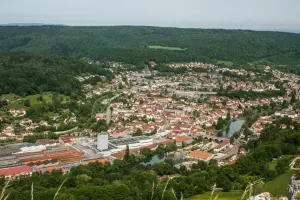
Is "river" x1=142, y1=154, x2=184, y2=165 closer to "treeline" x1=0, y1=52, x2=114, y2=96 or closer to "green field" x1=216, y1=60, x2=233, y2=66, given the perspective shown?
"treeline" x1=0, y1=52, x2=114, y2=96

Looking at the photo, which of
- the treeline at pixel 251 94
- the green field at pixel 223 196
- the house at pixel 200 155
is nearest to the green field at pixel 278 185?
the green field at pixel 223 196

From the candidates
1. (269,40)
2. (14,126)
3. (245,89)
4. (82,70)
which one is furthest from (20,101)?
(269,40)

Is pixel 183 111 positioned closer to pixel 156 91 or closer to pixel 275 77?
pixel 156 91

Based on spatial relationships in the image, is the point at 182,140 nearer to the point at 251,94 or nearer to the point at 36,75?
the point at 251,94

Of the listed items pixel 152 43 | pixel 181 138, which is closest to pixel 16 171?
pixel 181 138

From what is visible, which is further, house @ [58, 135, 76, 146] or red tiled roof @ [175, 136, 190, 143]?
red tiled roof @ [175, 136, 190, 143]

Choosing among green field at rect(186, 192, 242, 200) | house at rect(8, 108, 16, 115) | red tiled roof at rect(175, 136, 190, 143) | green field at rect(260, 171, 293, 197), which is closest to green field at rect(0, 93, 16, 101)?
house at rect(8, 108, 16, 115)

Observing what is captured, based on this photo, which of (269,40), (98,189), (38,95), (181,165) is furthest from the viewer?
(269,40)

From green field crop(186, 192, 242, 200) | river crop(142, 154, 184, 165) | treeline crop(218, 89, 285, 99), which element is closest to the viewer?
green field crop(186, 192, 242, 200)
